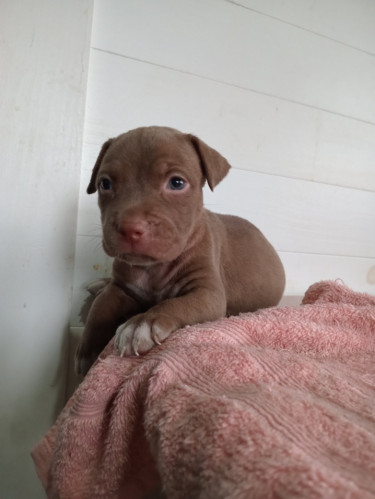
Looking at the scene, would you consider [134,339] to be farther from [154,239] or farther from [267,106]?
[267,106]

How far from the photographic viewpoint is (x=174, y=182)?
1.46 metres

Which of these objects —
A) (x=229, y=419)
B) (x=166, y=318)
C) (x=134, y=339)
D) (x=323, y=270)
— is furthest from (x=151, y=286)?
(x=323, y=270)

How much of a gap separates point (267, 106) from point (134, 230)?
1.69 m

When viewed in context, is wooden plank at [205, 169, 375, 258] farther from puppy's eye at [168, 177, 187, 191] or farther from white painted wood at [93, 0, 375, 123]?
puppy's eye at [168, 177, 187, 191]

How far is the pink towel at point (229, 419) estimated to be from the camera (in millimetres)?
603

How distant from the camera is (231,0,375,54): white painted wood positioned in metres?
2.48

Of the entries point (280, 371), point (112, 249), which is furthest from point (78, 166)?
point (280, 371)

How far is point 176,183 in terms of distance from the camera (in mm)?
1467

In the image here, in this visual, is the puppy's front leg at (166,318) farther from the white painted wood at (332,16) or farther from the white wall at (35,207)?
the white painted wood at (332,16)

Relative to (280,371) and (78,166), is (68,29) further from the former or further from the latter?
(280,371)

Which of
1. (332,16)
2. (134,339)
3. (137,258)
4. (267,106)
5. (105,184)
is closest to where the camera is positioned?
(134,339)

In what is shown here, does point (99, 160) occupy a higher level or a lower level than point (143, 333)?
higher

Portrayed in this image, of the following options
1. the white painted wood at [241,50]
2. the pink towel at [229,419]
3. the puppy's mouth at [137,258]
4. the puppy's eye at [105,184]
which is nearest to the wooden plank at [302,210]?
the white painted wood at [241,50]

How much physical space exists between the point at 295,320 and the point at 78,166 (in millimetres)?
1276
